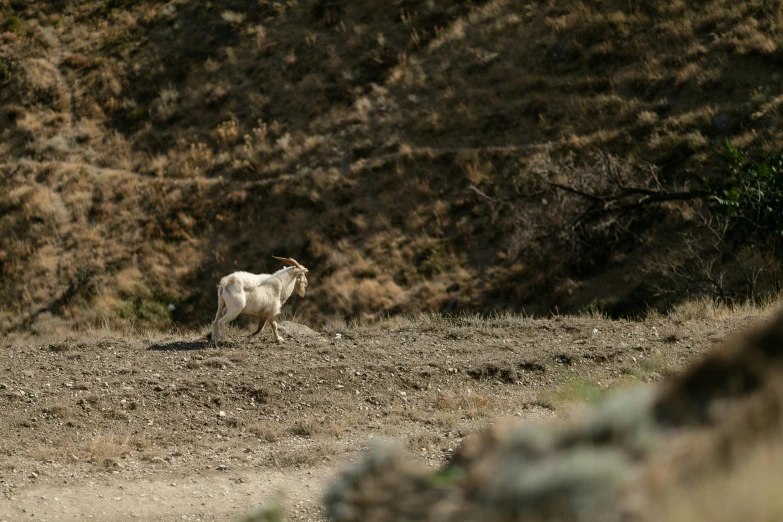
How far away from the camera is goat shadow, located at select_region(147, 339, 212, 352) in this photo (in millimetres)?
12328

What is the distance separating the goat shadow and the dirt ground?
32 mm

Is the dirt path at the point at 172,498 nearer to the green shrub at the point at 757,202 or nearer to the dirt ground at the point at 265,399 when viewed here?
the dirt ground at the point at 265,399

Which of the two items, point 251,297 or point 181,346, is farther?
point 251,297

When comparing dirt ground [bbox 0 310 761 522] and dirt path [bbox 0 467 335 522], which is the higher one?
dirt path [bbox 0 467 335 522]

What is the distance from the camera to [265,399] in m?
10.4

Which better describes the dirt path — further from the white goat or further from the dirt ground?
the white goat

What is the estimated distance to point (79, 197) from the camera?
30.2 metres

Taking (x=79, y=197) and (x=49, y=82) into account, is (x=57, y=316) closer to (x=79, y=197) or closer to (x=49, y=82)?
(x=79, y=197)

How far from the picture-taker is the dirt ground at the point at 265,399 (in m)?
8.05

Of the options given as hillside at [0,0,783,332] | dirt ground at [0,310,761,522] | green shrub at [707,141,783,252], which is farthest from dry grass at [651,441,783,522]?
hillside at [0,0,783,332]

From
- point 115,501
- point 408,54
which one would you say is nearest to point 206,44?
point 408,54

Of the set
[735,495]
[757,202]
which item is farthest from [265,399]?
[757,202]

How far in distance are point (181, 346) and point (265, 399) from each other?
8.74 ft

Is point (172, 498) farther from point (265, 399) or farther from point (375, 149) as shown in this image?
point (375, 149)
